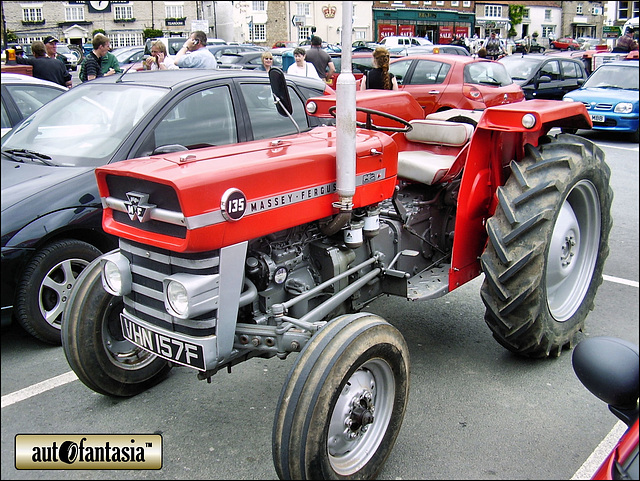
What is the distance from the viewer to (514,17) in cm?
5419

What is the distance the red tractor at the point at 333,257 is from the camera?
2562 mm

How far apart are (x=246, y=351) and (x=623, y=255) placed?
4.47m

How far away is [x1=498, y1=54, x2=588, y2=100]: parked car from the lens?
15.0m

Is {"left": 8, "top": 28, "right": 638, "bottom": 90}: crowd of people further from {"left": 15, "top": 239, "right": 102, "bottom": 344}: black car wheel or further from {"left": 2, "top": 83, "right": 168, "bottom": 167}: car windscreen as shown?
{"left": 15, "top": 239, "right": 102, "bottom": 344}: black car wheel

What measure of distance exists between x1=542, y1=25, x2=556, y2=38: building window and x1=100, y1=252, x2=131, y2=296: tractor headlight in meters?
45.9

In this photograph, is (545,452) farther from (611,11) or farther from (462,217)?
(611,11)

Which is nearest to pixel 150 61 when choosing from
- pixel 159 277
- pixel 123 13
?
pixel 123 13

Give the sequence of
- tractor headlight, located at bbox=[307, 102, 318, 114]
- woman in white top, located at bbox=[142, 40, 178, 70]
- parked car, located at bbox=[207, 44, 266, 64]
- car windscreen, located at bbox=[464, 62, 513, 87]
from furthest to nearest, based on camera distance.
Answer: parked car, located at bbox=[207, 44, 266, 64] → car windscreen, located at bbox=[464, 62, 513, 87] → woman in white top, located at bbox=[142, 40, 178, 70] → tractor headlight, located at bbox=[307, 102, 318, 114]

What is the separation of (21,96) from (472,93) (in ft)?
26.0

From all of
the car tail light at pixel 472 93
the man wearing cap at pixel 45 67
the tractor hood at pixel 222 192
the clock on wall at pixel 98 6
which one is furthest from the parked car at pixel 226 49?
the tractor hood at pixel 222 192

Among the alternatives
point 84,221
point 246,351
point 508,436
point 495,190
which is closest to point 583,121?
point 495,190

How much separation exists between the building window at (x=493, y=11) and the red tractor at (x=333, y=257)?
182ft

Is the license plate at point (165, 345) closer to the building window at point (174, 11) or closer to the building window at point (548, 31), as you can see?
the building window at point (174, 11)

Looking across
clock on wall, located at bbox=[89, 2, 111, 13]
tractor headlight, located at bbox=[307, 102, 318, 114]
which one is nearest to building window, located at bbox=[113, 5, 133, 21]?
clock on wall, located at bbox=[89, 2, 111, 13]
